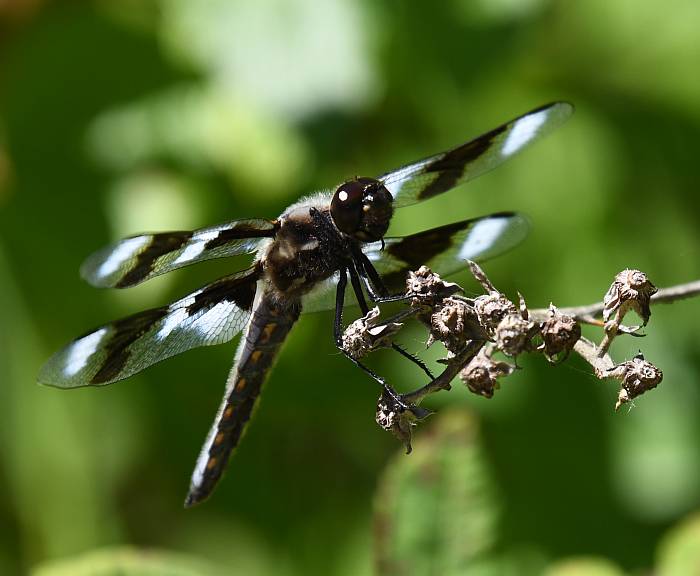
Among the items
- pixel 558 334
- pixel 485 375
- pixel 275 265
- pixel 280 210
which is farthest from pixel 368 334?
pixel 280 210

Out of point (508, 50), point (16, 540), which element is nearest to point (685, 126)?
point (508, 50)

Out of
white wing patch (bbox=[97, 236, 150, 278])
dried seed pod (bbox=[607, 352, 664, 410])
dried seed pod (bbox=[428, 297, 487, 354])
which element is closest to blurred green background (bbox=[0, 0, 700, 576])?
white wing patch (bbox=[97, 236, 150, 278])

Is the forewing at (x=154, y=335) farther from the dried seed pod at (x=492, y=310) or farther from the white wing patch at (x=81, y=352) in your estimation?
the dried seed pod at (x=492, y=310)

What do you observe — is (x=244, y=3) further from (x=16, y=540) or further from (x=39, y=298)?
(x=16, y=540)

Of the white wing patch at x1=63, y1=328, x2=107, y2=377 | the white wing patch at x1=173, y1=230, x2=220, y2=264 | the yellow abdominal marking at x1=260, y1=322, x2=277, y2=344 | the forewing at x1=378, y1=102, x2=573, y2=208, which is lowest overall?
the yellow abdominal marking at x1=260, y1=322, x2=277, y2=344

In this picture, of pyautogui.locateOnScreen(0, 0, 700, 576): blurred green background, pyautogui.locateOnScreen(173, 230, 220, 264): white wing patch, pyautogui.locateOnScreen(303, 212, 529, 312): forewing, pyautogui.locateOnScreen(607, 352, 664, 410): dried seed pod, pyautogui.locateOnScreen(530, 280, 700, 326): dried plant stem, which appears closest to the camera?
pyautogui.locateOnScreen(607, 352, 664, 410): dried seed pod

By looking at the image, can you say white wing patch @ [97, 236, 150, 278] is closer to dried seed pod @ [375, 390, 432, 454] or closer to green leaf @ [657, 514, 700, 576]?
dried seed pod @ [375, 390, 432, 454]

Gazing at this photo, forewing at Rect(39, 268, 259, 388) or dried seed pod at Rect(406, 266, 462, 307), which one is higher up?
dried seed pod at Rect(406, 266, 462, 307)

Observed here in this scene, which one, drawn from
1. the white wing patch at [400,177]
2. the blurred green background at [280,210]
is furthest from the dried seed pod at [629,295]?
the blurred green background at [280,210]
